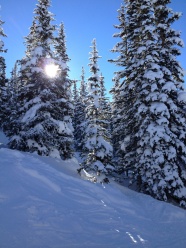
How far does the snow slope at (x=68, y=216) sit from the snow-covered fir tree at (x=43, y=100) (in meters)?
5.96

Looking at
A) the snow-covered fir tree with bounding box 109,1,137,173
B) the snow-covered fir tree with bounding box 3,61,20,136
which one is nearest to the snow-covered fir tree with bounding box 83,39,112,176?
the snow-covered fir tree with bounding box 109,1,137,173

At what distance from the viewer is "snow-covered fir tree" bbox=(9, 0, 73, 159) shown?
60.0 ft

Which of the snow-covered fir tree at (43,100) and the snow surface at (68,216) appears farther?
the snow-covered fir tree at (43,100)

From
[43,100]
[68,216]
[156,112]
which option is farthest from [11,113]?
[68,216]

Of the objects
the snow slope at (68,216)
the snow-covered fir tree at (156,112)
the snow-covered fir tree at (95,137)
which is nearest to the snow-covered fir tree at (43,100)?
the snow-covered fir tree at (95,137)

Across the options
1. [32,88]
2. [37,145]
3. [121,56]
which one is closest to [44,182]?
[37,145]

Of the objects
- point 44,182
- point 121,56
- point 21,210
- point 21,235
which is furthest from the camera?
point 121,56

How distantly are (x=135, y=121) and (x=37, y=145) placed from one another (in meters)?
7.69

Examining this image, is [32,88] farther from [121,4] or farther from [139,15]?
[121,4]

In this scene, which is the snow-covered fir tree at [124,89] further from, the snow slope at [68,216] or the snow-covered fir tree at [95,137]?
the snow slope at [68,216]

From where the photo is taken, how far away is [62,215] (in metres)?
7.83

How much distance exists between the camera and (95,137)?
66.4 feet

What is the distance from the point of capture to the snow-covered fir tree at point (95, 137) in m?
19.8

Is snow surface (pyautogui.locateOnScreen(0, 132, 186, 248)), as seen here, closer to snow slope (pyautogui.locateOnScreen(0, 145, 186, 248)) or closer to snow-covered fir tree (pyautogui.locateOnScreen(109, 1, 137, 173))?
snow slope (pyautogui.locateOnScreen(0, 145, 186, 248))
